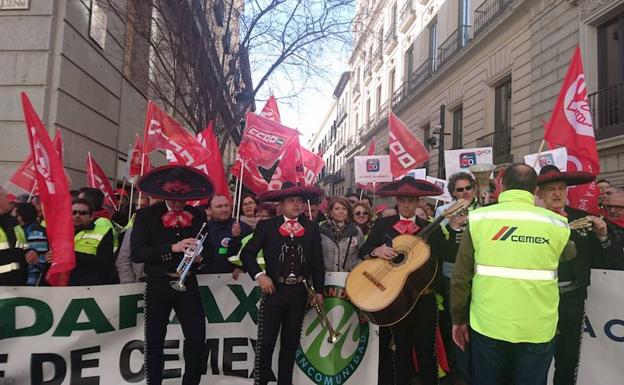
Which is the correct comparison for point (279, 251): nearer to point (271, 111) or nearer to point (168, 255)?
point (168, 255)

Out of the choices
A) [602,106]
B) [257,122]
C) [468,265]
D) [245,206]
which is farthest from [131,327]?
[602,106]

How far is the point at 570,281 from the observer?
3898 mm

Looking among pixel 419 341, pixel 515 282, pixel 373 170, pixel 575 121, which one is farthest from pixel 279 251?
pixel 373 170

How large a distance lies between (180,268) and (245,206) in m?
2.70

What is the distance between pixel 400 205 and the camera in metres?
4.51

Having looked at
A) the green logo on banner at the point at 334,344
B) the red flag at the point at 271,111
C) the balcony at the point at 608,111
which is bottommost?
the green logo on banner at the point at 334,344

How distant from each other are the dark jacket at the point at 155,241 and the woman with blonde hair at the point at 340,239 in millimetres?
1264

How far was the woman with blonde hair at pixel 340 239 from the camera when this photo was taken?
4.89 meters

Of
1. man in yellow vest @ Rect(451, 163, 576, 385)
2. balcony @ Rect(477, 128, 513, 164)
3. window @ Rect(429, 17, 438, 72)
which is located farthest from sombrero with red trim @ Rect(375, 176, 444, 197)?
window @ Rect(429, 17, 438, 72)

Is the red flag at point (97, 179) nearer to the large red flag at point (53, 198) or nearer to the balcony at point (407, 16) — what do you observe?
the large red flag at point (53, 198)

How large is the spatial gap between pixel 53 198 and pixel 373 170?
24.5ft

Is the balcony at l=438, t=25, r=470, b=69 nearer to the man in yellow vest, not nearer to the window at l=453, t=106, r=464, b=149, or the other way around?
the window at l=453, t=106, r=464, b=149

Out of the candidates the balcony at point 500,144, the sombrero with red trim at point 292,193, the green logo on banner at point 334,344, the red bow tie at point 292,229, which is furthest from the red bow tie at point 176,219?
the balcony at point 500,144

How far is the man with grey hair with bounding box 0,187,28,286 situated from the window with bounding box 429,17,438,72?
73.5ft
